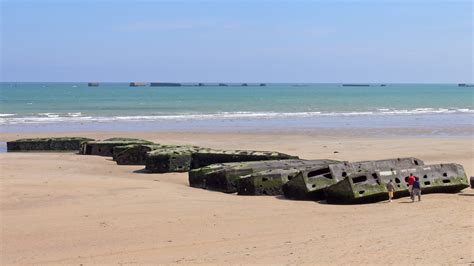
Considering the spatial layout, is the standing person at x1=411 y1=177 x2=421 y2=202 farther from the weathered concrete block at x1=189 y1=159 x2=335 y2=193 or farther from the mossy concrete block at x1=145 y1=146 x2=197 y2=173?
the mossy concrete block at x1=145 y1=146 x2=197 y2=173

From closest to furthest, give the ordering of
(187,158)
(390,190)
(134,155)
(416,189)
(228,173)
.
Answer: (390,190) → (416,189) → (228,173) → (187,158) → (134,155)

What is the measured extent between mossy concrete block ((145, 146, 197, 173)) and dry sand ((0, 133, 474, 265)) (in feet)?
3.33

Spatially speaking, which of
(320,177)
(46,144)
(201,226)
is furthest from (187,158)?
(46,144)

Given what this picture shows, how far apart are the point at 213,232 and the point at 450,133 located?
2658cm

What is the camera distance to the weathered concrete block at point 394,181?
14.2m

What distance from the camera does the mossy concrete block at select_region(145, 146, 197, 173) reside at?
780 inches

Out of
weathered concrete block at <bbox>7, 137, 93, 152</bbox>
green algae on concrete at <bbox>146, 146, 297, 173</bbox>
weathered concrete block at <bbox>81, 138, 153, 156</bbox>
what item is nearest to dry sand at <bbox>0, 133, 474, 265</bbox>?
green algae on concrete at <bbox>146, 146, 297, 173</bbox>

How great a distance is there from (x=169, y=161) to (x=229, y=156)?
191 cm

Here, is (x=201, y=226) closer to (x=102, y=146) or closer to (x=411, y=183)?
(x=411, y=183)

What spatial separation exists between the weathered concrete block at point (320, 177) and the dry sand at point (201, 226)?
0.41 metres

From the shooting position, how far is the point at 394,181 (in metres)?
15.0

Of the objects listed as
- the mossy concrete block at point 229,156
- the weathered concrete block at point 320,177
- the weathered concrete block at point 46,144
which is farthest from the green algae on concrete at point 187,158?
the weathered concrete block at point 46,144

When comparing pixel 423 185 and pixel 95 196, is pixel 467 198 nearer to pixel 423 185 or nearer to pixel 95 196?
pixel 423 185

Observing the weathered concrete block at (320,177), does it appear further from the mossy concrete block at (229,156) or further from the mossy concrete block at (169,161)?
the mossy concrete block at (169,161)
